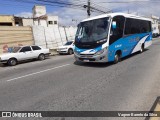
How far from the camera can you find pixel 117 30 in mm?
12164

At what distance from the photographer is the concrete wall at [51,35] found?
25.4 m

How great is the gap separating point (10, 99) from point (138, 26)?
41.3 ft

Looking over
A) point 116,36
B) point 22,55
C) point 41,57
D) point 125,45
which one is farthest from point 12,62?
point 125,45

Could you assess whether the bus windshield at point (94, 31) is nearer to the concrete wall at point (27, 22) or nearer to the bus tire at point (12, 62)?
the bus tire at point (12, 62)

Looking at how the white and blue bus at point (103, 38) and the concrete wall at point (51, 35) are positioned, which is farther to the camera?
the concrete wall at point (51, 35)

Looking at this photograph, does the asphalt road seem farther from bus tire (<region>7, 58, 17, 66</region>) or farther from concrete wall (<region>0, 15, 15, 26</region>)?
concrete wall (<region>0, 15, 15, 26</region>)

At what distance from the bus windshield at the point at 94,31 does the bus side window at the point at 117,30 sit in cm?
54

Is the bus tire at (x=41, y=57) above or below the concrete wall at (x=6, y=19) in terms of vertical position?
below

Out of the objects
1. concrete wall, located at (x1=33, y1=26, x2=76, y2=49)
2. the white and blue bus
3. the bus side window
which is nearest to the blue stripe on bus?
the white and blue bus

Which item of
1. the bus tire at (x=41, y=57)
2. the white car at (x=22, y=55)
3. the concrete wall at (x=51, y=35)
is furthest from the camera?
the concrete wall at (x=51, y=35)

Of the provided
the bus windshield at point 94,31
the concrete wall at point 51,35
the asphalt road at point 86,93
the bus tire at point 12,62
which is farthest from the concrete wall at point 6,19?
the asphalt road at point 86,93

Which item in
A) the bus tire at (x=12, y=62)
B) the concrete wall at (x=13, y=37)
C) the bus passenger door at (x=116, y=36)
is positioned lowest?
the bus tire at (x=12, y=62)

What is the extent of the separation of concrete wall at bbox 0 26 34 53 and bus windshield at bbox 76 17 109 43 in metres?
11.7

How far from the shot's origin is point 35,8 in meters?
60.6
